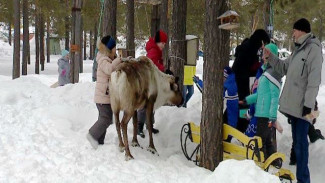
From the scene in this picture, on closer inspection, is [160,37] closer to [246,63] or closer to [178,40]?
[178,40]

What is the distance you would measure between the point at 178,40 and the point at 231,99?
8.37 feet

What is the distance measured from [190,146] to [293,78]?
2293mm

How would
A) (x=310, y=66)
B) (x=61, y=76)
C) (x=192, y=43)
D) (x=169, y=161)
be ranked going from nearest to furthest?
(x=310, y=66) < (x=169, y=161) < (x=192, y=43) < (x=61, y=76)

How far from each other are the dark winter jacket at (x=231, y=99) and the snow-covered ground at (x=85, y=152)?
3.21 ft

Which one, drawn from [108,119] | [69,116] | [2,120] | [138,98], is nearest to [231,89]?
[138,98]

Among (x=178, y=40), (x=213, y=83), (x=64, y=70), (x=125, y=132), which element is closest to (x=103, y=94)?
(x=125, y=132)

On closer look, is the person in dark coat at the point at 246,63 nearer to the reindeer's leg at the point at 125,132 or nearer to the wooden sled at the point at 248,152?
the wooden sled at the point at 248,152

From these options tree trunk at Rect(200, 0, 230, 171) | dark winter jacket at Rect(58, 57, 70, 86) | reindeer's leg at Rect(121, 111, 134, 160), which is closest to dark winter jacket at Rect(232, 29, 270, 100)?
tree trunk at Rect(200, 0, 230, 171)

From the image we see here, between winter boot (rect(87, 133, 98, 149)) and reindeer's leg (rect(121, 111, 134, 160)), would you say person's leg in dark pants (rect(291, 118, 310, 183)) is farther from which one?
winter boot (rect(87, 133, 98, 149))

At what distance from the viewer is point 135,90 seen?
17.7 feet

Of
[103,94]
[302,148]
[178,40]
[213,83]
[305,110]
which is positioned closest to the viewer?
[305,110]

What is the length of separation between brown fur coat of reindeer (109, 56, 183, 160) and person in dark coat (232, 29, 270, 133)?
1119mm

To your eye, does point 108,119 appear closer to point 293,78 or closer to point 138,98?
point 138,98

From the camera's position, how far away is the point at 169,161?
5219 mm
